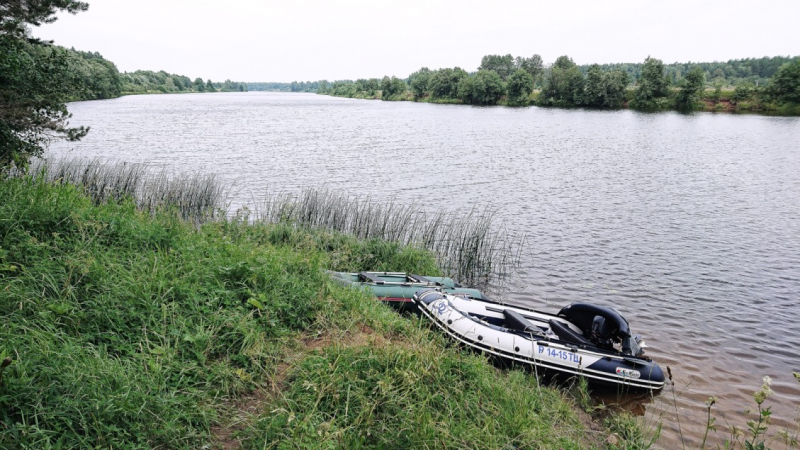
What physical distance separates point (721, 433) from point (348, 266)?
6.71m

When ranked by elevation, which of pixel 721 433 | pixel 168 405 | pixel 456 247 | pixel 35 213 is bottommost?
pixel 721 433

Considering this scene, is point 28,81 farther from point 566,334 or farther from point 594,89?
point 594,89

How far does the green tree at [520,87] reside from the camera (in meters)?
86.4

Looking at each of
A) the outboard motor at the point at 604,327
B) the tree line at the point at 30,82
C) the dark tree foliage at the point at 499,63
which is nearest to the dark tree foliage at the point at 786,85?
the outboard motor at the point at 604,327

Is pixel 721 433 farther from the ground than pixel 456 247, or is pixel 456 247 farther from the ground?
pixel 456 247

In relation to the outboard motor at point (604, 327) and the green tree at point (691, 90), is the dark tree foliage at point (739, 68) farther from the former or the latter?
the outboard motor at point (604, 327)

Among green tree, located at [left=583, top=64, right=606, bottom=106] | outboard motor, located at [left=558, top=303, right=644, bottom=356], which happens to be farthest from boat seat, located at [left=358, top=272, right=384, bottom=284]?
green tree, located at [left=583, top=64, right=606, bottom=106]

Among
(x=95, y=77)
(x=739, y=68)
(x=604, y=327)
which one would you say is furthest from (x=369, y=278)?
(x=739, y=68)

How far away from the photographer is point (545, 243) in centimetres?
1436

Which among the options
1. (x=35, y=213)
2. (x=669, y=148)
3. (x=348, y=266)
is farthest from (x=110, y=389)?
(x=669, y=148)

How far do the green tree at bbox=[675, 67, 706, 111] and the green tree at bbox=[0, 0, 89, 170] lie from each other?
250 feet

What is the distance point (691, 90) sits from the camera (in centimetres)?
6669

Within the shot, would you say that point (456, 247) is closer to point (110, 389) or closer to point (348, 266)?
point (348, 266)

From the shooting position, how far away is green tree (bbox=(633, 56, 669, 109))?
69.9 meters
